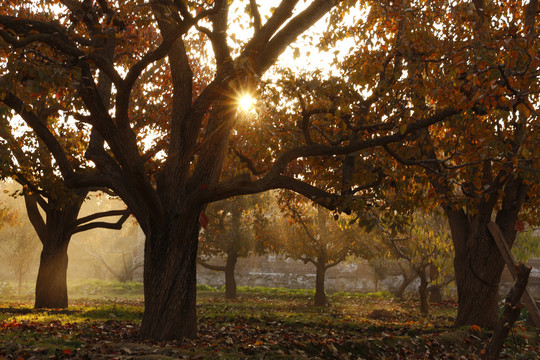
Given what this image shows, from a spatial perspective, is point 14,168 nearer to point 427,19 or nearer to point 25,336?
point 25,336

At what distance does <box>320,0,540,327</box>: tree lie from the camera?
10.1 meters

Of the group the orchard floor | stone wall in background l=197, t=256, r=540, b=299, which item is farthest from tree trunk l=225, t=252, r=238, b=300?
the orchard floor

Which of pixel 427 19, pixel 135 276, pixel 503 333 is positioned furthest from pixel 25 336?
pixel 135 276

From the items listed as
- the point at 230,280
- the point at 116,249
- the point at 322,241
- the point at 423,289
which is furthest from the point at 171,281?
the point at 116,249

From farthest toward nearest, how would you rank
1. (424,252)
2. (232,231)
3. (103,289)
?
(103,289), (232,231), (424,252)

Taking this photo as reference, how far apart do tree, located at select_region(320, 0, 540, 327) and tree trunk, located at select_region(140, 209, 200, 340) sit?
192 inches

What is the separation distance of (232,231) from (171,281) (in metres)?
23.0

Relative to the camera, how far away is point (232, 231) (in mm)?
32188

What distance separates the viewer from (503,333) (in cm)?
393

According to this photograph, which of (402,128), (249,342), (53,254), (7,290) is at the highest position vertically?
(402,128)

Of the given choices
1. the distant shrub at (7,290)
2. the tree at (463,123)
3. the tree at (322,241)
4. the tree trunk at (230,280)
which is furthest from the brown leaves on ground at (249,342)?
the distant shrub at (7,290)

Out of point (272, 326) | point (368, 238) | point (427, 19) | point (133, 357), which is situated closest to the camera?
point (133, 357)

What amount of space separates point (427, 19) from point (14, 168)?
43.6 ft

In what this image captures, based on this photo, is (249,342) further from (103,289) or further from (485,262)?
(103,289)
